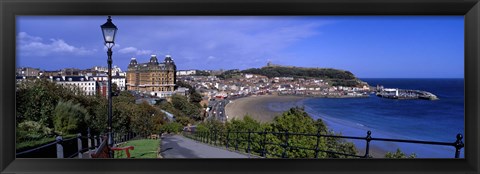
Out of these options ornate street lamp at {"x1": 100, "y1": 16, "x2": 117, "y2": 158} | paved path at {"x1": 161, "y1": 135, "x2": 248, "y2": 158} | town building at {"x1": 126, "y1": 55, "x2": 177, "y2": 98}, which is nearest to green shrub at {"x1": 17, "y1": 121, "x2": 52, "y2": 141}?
ornate street lamp at {"x1": 100, "y1": 16, "x2": 117, "y2": 158}

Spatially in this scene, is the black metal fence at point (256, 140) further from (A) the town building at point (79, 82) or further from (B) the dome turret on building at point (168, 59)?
(A) the town building at point (79, 82)

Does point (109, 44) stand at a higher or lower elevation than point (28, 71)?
higher

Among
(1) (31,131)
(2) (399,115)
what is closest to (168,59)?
(1) (31,131)

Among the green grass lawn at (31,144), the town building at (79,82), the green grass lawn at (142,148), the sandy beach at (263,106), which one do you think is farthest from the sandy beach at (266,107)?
the green grass lawn at (31,144)

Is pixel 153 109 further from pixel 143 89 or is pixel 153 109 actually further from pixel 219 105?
pixel 219 105

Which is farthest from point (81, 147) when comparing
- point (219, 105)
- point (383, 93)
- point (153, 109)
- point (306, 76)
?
point (383, 93)

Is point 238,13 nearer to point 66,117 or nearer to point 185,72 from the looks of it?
point 185,72

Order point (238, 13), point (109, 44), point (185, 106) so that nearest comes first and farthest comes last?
point (238, 13)
point (109, 44)
point (185, 106)
